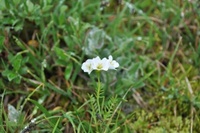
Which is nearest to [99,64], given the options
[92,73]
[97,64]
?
[97,64]

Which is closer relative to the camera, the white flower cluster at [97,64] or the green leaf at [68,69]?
the white flower cluster at [97,64]

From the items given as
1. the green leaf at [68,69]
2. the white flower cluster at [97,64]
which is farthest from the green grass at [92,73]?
the white flower cluster at [97,64]

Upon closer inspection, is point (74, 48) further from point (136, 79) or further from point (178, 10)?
point (178, 10)

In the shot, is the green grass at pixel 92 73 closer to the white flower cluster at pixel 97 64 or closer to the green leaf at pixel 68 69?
the green leaf at pixel 68 69

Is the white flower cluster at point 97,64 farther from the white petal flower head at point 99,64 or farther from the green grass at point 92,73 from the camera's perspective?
the green grass at point 92,73

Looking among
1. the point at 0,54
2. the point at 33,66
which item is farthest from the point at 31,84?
the point at 0,54

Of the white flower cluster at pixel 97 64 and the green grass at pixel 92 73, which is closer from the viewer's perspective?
the white flower cluster at pixel 97 64

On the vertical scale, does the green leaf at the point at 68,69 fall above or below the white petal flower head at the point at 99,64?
below

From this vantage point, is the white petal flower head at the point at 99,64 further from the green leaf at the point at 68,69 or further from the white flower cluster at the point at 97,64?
the green leaf at the point at 68,69

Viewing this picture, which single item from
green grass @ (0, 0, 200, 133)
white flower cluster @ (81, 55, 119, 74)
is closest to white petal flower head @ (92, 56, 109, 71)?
white flower cluster @ (81, 55, 119, 74)
